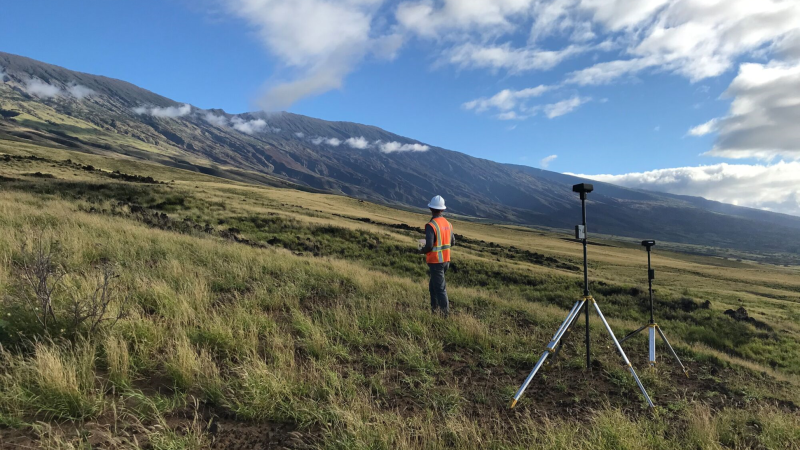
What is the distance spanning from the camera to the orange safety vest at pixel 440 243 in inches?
315

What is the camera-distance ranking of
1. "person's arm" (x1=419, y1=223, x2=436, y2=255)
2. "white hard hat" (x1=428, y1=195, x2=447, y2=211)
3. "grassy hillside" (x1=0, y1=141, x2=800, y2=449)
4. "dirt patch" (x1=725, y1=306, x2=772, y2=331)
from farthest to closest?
"dirt patch" (x1=725, y1=306, x2=772, y2=331)
"white hard hat" (x1=428, y1=195, x2=447, y2=211)
"person's arm" (x1=419, y1=223, x2=436, y2=255)
"grassy hillside" (x1=0, y1=141, x2=800, y2=449)

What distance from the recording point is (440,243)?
8070 millimetres

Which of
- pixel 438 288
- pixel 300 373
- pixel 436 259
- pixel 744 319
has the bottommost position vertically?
pixel 744 319

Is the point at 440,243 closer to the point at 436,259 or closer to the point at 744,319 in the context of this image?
the point at 436,259

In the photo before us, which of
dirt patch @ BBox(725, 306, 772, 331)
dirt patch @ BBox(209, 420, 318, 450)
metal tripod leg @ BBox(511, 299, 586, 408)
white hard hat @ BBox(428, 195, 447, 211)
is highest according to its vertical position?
white hard hat @ BBox(428, 195, 447, 211)

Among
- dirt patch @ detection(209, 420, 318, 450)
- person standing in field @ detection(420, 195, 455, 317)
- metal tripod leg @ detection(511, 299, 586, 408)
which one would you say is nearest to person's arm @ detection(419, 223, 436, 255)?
person standing in field @ detection(420, 195, 455, 317)

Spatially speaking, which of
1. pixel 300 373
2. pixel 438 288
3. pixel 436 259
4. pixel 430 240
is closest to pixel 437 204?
pixel 430 240

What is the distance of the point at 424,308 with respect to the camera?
799 centimetres

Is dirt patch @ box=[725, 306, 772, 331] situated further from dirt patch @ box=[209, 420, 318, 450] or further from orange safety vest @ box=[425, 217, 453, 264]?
dirt patch @ box=[209, 420, 318, 450]

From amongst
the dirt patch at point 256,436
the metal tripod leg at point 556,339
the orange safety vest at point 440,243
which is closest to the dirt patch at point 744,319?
the orange safety vest at point 440,243

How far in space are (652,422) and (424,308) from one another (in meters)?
4.48

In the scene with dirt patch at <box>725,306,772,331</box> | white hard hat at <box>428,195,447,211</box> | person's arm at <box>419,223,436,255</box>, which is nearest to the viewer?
person's arm at <box>419,223,436,255</box>

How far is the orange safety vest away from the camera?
8000mm

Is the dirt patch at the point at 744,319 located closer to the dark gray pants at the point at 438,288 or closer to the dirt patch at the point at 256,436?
the dark gray pants at the point at 438,288
